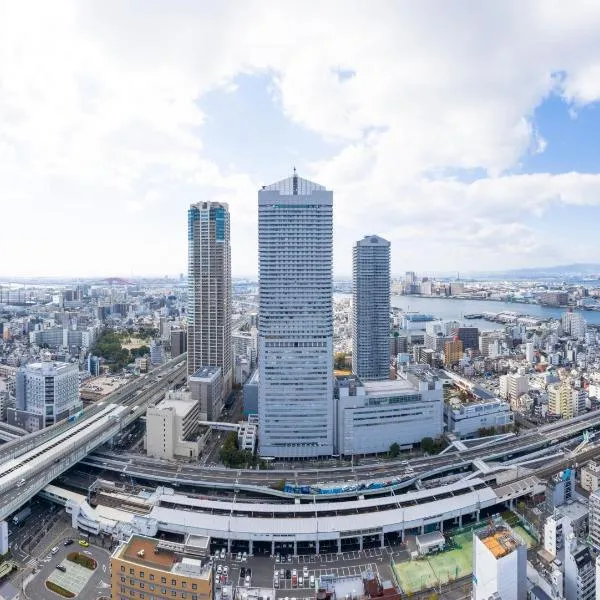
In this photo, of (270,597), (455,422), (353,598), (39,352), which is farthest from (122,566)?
(39,352)

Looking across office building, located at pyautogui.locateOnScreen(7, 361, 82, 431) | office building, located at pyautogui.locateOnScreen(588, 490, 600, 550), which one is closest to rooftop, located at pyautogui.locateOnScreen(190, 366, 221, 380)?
office building, located at pyautogui.locateOnScreen(7, 361, 82, 431)

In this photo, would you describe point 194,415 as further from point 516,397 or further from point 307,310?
point 516,397

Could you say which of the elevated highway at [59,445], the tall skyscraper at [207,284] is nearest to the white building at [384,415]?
the tall skyscraper at [207,284]

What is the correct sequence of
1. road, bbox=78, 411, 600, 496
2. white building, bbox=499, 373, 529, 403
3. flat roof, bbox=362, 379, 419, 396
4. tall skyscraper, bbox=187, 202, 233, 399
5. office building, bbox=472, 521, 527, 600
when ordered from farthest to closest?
white building, bbox=499, 373, 529, 403, tall skyscraper, bbox=187, 202, 233, 399, flat roof, bbox=362, 379, 419, 396, road, bbox=78, 411, 600, 496, office building, bbox=472, 521, 527, 600

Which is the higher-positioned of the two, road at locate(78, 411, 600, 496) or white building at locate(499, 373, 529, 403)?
white building at locate(499, 373, 529, 403)

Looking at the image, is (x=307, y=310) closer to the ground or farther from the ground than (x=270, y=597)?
farther from the ground

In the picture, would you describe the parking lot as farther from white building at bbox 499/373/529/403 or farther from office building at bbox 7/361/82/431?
white building at bbox 499/373/529/403

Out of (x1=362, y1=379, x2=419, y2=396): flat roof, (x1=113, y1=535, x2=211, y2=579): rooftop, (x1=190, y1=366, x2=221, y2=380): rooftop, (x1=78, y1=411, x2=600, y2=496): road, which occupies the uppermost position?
(x1=190, y1=366, x2=221, y2=380): rooftop
